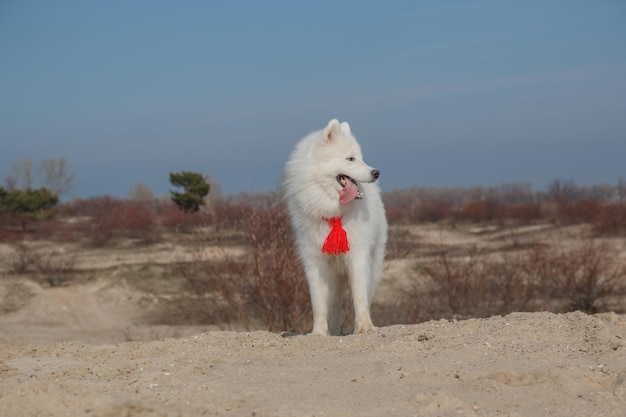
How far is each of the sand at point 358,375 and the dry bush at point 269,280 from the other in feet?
20.8

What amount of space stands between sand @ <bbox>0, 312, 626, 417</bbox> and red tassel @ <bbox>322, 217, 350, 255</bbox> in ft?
3.33

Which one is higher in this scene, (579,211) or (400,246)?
(400,246)

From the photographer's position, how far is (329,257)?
9.09 meters

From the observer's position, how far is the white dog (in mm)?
8781

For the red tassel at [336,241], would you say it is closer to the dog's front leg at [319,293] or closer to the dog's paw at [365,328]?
the dog's front leg at [319,293]

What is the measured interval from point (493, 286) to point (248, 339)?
44.3 ft

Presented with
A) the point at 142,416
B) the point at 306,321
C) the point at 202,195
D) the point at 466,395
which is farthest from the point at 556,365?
the point at 202,195

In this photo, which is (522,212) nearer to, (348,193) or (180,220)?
(180,220)

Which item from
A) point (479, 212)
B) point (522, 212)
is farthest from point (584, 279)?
point (479, 212)

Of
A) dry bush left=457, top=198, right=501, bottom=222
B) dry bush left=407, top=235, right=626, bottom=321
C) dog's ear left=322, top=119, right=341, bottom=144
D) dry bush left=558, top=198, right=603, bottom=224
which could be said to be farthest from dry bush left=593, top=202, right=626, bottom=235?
dog's ear left=322, top=119, right=341, bottom=144

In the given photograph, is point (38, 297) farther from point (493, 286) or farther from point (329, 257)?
point (329, 257)

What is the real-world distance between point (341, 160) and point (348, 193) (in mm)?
347

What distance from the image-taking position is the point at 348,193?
8789mm

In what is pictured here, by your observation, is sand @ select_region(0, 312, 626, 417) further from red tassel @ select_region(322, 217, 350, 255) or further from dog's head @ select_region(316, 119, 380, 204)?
dog's head @ select_region(316, 119, 380, 204)
